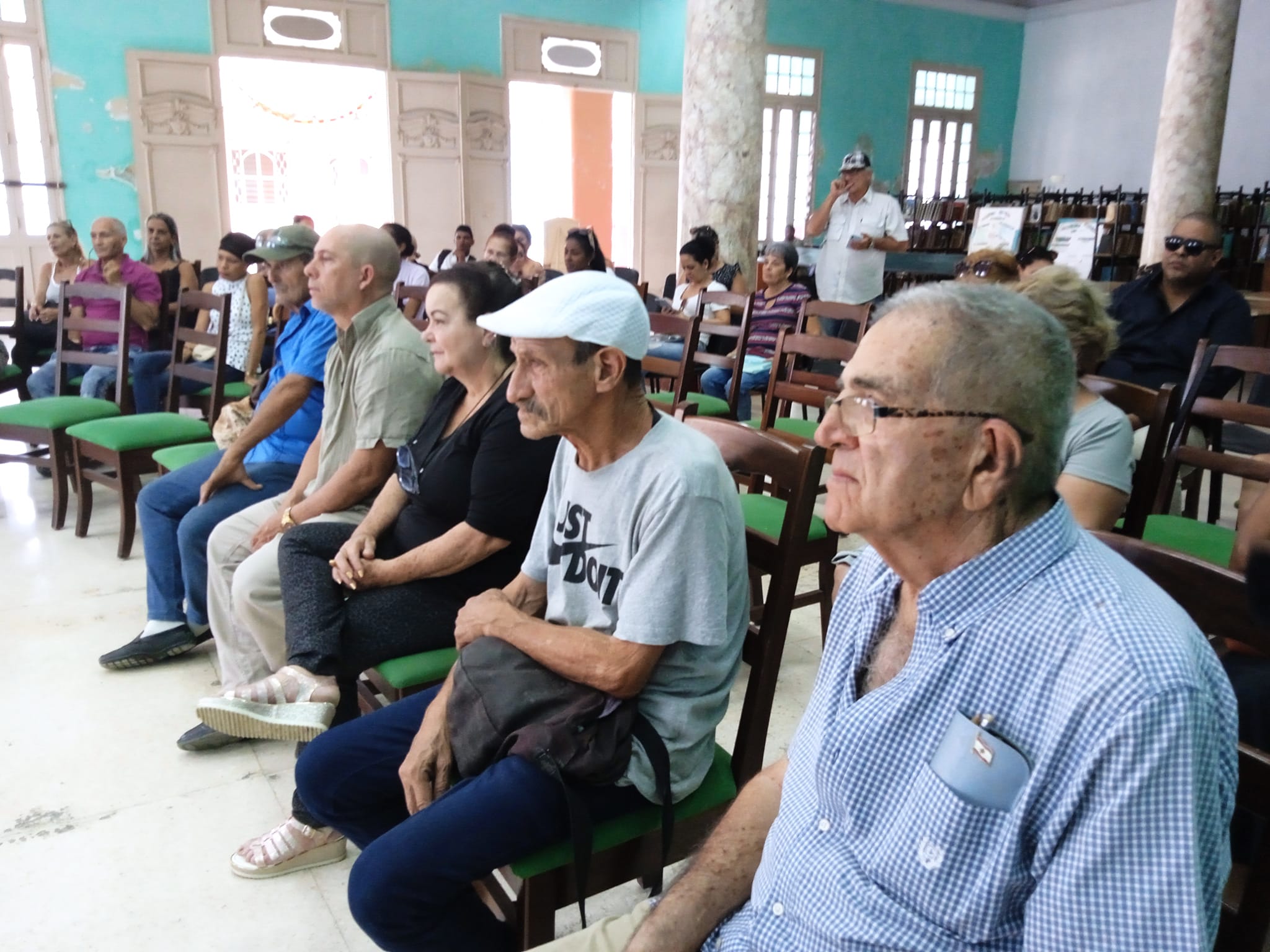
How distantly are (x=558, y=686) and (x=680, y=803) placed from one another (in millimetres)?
244

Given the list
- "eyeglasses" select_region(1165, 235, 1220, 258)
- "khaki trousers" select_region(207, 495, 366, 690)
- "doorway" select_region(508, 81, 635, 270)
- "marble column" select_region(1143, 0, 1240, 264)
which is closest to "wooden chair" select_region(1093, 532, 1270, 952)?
"khaki trousers" select_region(207, 495, 366, 690)

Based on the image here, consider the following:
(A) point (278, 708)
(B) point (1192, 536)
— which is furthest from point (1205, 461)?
(A) point (278, 708)

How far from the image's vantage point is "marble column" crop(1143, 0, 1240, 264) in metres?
6.50

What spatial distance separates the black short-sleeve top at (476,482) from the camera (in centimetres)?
161

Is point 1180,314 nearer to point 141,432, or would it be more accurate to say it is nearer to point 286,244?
point 286,244

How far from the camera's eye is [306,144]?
1005 centimetres

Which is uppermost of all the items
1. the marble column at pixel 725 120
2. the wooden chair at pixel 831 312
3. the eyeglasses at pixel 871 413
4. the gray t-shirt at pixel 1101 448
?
the marble column at pixel 725 120

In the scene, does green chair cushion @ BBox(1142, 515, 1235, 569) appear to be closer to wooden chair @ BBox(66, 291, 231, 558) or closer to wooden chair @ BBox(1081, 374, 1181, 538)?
wooden chair @ BBox(1081, 374, 1181, 538)

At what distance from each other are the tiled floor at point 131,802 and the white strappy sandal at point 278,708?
1.05 ft

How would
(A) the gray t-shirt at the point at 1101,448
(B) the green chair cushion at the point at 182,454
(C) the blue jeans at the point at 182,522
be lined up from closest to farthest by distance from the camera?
(A) the gray t-shirt at the point at 1101,448, (C) the blue jeans at the point at 182,522, (B) the green chair cushion at the point at 182,454

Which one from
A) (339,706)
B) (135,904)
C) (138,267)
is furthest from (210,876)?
(138,267)

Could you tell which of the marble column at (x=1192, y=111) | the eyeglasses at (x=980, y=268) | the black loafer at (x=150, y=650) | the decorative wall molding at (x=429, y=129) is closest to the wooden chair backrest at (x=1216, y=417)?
the eyeglasses at (x=980, y=268)

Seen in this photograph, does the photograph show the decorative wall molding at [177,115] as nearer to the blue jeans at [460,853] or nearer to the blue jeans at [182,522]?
the blue jeans at [182,522]

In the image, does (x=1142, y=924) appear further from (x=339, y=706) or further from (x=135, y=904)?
(x=135, y=904)
